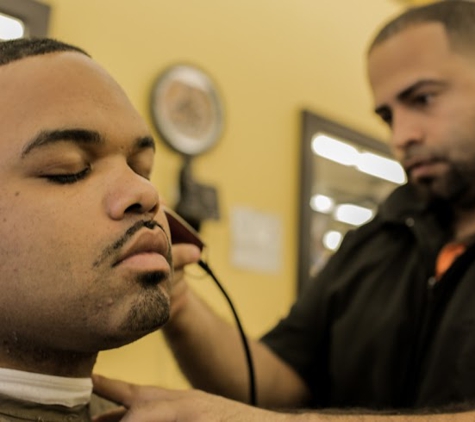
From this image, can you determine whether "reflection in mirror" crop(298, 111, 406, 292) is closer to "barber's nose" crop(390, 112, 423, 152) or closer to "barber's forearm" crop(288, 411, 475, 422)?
"barber's nose" crop(390, 112, 423, 152)

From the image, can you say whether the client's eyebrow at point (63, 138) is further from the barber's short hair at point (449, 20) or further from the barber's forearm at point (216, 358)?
the barber's short hair at point (449, 20)

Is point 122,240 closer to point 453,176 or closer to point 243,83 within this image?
point 453,176

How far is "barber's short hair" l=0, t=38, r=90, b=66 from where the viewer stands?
713 mm

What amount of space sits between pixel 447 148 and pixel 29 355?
0.91 metres

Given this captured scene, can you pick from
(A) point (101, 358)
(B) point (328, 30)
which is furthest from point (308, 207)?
(A) point (101, 358)

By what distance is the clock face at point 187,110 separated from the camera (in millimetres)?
1740

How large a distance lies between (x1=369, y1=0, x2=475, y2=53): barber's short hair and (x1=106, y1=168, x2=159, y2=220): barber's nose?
0.85 metres

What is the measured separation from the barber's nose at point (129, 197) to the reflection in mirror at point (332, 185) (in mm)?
1371

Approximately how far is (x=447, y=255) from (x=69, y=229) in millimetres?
865

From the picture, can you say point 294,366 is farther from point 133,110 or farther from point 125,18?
point 125,18

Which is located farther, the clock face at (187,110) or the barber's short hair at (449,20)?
the clock face at (187,110)

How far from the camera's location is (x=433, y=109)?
126 centimetres

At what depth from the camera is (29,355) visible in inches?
25.8

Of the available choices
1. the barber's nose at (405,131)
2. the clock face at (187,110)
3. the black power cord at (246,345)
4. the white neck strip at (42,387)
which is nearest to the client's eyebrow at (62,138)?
the white neck strip at (42,387)
